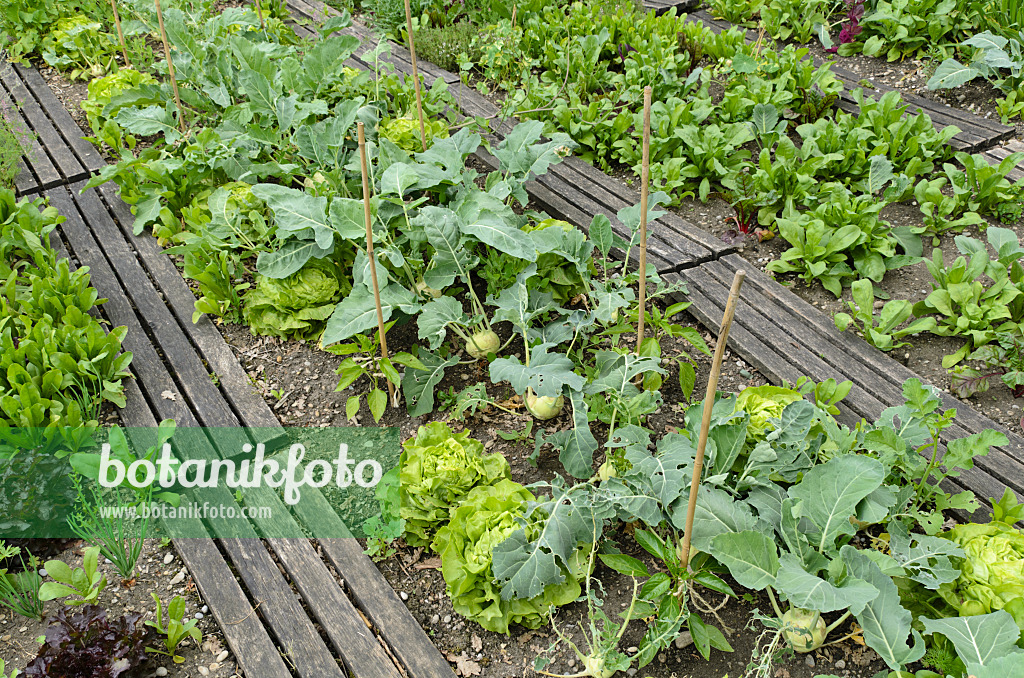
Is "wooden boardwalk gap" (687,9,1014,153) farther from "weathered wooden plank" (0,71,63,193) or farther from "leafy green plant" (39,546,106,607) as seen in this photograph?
"weathered wooden plank" (0,71,63,193)

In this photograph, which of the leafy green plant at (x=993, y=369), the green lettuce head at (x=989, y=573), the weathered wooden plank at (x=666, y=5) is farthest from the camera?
the weathered wooden plank at (x=666, y=5)

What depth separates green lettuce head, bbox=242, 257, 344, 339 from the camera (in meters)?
2.79

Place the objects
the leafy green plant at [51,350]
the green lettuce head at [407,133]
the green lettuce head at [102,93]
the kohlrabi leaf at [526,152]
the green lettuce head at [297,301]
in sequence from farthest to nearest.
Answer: the green lettuce head at [102,93] → the green lettuce head at [407,133] → the kohlrabi leaf at [526,152] → the green lettuce head at [297,301] → the leafy green plant at [51,350]

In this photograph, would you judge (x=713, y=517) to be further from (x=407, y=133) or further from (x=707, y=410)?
(x=407, y=133)

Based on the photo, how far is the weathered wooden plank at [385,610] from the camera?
1.90m

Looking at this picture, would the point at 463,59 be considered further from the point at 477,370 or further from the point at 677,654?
the point at 677,654

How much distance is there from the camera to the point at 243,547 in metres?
2.18

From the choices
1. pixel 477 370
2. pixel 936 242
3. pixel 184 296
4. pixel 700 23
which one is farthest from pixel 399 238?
pixel 700 23

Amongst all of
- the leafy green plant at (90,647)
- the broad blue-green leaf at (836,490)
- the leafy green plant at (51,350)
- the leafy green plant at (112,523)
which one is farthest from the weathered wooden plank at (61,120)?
the broad blue-green leaf at (836,490)

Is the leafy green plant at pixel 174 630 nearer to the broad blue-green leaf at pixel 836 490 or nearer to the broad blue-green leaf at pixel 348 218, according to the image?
the broad blue-green leaf at pixel 348 218

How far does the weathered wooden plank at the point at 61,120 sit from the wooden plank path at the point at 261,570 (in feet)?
4.04

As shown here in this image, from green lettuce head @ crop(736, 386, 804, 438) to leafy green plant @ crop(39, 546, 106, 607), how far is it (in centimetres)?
185

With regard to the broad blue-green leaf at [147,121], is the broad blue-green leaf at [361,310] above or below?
below

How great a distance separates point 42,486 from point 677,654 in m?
1.88
